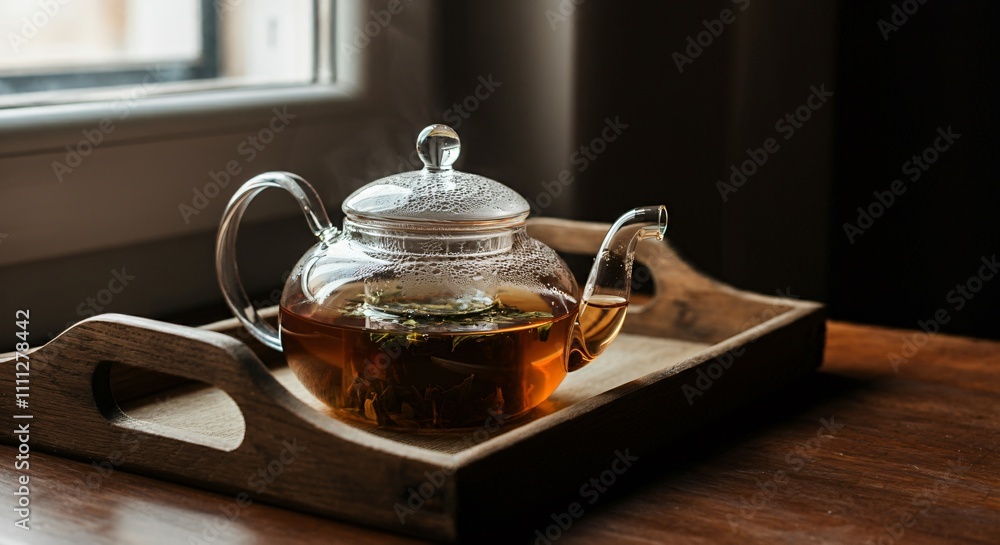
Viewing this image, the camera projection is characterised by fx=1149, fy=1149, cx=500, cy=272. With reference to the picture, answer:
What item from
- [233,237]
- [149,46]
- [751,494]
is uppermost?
[149,46]

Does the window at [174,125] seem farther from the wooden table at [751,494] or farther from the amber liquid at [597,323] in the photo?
the amber liquid at [597,323]

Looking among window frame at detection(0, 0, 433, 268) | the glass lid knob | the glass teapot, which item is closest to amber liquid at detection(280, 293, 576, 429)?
the glass teapot

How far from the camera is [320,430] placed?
0.60 metres

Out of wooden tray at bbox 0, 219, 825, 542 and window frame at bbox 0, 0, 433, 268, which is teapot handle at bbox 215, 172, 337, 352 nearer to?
wooden tray at bbox 0, 219, 825, 542

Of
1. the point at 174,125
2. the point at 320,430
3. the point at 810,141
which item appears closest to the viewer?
the point at 320,430

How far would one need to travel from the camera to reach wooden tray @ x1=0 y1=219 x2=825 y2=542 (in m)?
0.59

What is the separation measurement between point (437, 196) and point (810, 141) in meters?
0.55

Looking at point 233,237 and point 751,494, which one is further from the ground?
point 233,237

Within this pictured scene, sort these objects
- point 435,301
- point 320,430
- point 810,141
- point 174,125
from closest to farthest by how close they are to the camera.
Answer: point 320,430, point 435,301, point 174,125, point 810,141

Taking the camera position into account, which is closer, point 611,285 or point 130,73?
point 611,285

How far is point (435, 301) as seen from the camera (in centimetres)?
73

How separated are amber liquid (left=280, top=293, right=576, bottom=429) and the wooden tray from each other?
2 cm

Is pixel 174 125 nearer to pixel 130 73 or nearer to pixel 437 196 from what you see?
pixel 130 73

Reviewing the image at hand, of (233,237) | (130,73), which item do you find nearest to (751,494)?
(233,237)
